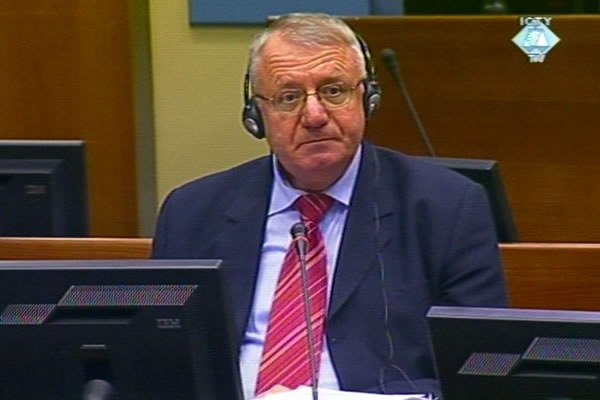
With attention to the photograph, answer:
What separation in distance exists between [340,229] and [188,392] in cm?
71

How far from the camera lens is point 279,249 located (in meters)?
2.37

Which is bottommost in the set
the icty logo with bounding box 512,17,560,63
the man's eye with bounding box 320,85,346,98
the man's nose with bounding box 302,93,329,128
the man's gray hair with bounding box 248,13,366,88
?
the icty logo with bounding box 512,17,560,63

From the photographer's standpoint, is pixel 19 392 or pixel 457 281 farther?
pixel 457 281

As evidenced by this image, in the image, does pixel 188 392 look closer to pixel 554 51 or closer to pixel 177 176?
pixel 554 51

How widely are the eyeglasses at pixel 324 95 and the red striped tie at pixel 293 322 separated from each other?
0.67ft

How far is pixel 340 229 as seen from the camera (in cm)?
236

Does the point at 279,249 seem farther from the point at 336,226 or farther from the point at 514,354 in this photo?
the point at 514,354

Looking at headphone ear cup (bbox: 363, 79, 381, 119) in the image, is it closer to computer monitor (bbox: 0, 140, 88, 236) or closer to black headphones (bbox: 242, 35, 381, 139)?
black headphones (bbox: 242, 35, 381, 139)

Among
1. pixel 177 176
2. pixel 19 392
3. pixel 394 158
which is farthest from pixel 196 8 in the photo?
pixel 19 392

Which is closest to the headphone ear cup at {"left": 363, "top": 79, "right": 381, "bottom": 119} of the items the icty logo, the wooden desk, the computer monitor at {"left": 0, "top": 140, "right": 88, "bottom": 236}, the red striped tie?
the red striped tie

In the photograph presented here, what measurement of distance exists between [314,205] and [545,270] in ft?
1.46

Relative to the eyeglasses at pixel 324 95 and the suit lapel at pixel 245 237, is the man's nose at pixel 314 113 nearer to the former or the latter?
the eyeglasses at pixel 324 95

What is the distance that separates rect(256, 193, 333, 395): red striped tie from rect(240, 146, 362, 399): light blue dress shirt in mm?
14

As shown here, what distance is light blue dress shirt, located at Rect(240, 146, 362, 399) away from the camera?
224 cm
